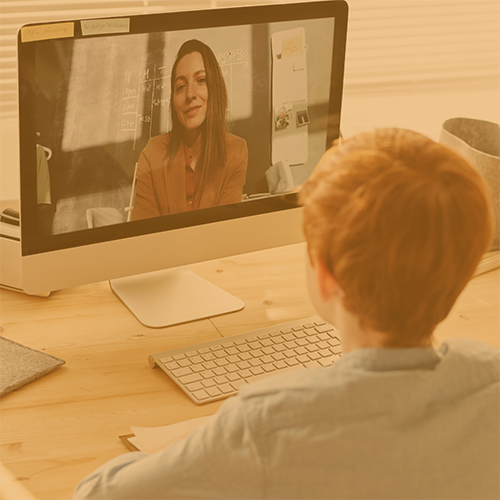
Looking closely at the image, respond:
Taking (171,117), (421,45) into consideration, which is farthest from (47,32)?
(421,45)

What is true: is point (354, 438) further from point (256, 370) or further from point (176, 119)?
Result: point (176, 119)

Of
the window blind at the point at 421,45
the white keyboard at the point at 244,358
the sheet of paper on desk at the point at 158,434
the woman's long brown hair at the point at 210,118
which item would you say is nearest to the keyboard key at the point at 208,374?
the white keyboard at the point at 244,358

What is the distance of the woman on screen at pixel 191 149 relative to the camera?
1154mm

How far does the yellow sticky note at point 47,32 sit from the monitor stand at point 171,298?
1.63 ft

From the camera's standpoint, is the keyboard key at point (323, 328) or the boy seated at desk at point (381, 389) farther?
the keyboard key at point (323, 328)

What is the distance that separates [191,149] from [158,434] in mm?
494

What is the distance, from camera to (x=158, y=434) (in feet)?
3.05

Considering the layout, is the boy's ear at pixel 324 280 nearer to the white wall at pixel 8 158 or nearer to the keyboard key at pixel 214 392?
the keyboard key at pixel 214 392

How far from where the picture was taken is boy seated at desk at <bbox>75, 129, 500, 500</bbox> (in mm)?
574

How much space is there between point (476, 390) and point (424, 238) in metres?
0.16

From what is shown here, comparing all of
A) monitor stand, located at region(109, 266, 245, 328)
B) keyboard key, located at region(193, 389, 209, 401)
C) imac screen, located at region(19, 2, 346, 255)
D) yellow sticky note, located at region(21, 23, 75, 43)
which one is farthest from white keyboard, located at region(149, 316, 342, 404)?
yellow sticky note, located at region(21, 23, 75, 43)

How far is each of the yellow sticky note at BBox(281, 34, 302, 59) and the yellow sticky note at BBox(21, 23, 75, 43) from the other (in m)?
0.38

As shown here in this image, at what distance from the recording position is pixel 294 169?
4.32 feet

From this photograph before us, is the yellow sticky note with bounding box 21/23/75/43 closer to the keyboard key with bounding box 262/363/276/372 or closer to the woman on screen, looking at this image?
the woman on screen
